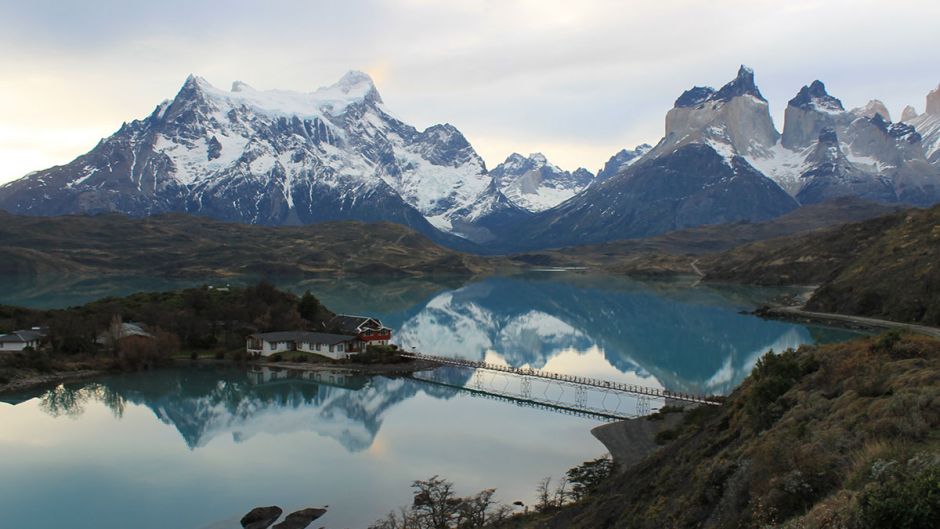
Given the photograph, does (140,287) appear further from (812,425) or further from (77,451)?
(812,425)

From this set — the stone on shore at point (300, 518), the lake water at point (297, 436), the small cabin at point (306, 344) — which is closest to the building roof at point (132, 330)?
the lake water at point (297, 436)

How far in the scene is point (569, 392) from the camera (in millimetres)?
62625

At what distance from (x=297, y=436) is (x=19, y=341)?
3604cm

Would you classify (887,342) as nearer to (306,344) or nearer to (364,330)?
(364,330)

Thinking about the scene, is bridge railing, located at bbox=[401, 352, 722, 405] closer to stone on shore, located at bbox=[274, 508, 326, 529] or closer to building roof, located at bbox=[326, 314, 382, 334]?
building roof, located at bbox=[326, 314, 382, 334]

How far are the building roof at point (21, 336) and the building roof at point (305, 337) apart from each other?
66.1 ft

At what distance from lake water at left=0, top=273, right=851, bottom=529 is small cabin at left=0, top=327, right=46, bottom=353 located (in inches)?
379

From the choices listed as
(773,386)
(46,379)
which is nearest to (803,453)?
(773,386)

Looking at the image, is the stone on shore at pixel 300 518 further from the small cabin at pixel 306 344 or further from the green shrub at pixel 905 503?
the small cabin at pixel 306 344

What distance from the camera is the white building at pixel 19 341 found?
6569 centimetres

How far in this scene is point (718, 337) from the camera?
95.9 m

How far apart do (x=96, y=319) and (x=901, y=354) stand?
75.0 m

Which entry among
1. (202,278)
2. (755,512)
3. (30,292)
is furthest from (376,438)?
(202,278)

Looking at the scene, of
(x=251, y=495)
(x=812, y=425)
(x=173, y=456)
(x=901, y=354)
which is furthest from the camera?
(x=173, y=456)
